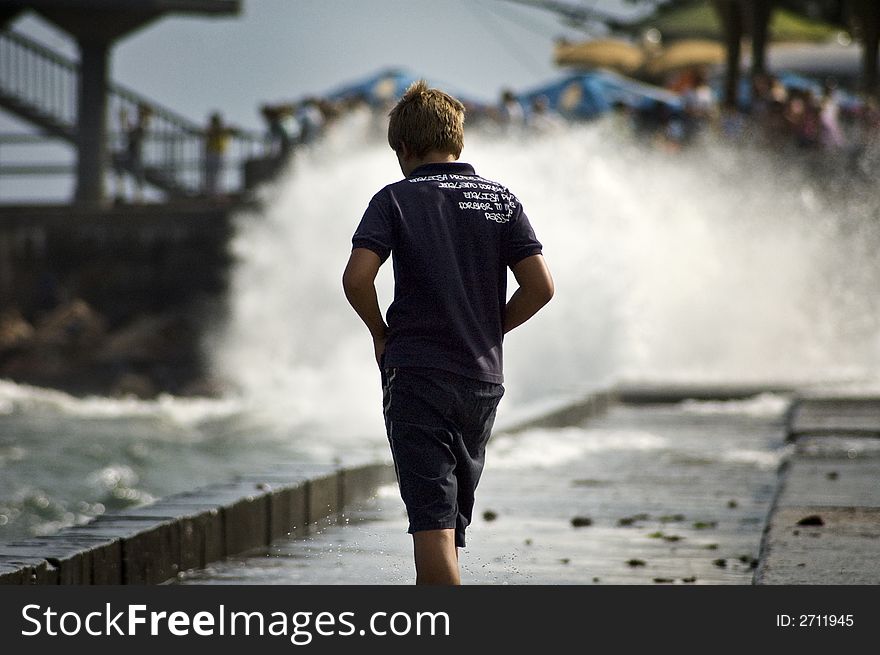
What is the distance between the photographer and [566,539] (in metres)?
7.02

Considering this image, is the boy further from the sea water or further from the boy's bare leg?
A: the sea water

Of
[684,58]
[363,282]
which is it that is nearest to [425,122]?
[363,282]

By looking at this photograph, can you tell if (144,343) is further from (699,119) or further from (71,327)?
(699,119)

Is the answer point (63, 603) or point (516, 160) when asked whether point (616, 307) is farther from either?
point (63, 603)

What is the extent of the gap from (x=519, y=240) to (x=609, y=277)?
62.0 ft

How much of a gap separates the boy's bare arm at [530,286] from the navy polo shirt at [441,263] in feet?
0.27

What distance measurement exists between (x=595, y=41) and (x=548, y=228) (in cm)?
1277

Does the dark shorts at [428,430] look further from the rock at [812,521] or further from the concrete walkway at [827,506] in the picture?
the rock at [812,521]

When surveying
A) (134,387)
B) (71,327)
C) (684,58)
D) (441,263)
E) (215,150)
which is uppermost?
(684,58)

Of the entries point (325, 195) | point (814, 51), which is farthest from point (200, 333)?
point (814, 51)

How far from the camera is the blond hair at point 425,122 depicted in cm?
429

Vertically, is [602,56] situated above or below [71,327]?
above

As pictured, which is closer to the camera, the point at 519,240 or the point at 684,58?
the point at 519,240

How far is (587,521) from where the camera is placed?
24.5 feet
